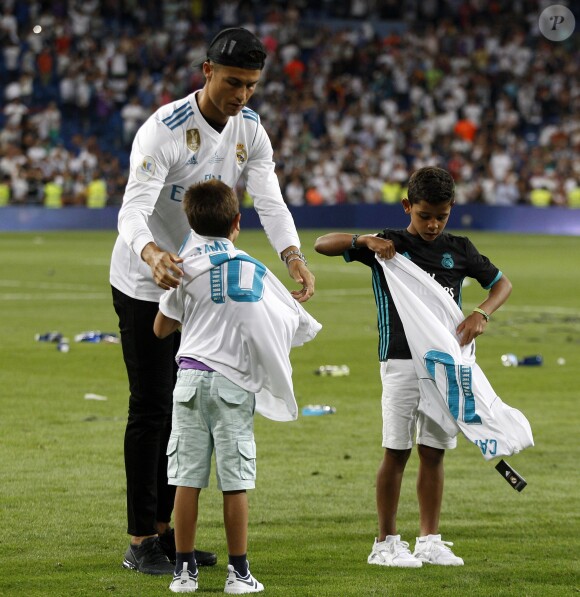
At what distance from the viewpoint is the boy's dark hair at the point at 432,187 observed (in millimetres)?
5789

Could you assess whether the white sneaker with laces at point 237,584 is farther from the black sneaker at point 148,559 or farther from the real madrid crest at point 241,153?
the real madrid crest at point 241,153

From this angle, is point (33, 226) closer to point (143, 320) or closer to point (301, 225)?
point (301, 225)

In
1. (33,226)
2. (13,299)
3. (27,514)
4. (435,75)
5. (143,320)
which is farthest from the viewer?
(435,75)

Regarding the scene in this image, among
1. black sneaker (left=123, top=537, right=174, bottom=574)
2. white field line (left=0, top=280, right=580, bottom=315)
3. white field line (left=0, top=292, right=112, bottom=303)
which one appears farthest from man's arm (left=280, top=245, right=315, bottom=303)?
white field line (left=0, top=292, right=112, bottom=303)

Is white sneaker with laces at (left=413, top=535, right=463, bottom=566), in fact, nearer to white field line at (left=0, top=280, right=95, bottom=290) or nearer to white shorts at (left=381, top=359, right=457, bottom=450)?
white shorts at (left=381, top=359, right=457, bottom=450)

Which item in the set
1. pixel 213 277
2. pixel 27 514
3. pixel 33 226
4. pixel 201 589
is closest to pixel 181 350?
pixel 213 277

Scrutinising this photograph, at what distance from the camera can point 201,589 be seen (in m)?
5.42

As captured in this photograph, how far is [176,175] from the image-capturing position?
588 centimetres

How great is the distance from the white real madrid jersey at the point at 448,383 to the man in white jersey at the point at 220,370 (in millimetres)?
820

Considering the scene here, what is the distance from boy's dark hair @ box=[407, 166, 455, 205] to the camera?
5.79 m

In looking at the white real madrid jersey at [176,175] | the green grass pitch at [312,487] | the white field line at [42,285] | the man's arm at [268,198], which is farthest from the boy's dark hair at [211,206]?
the white field line at [42,285]

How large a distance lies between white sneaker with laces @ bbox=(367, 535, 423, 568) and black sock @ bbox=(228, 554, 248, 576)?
85cm

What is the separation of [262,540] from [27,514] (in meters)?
1.29

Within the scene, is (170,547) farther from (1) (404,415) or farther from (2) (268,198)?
(2) (268,198)
